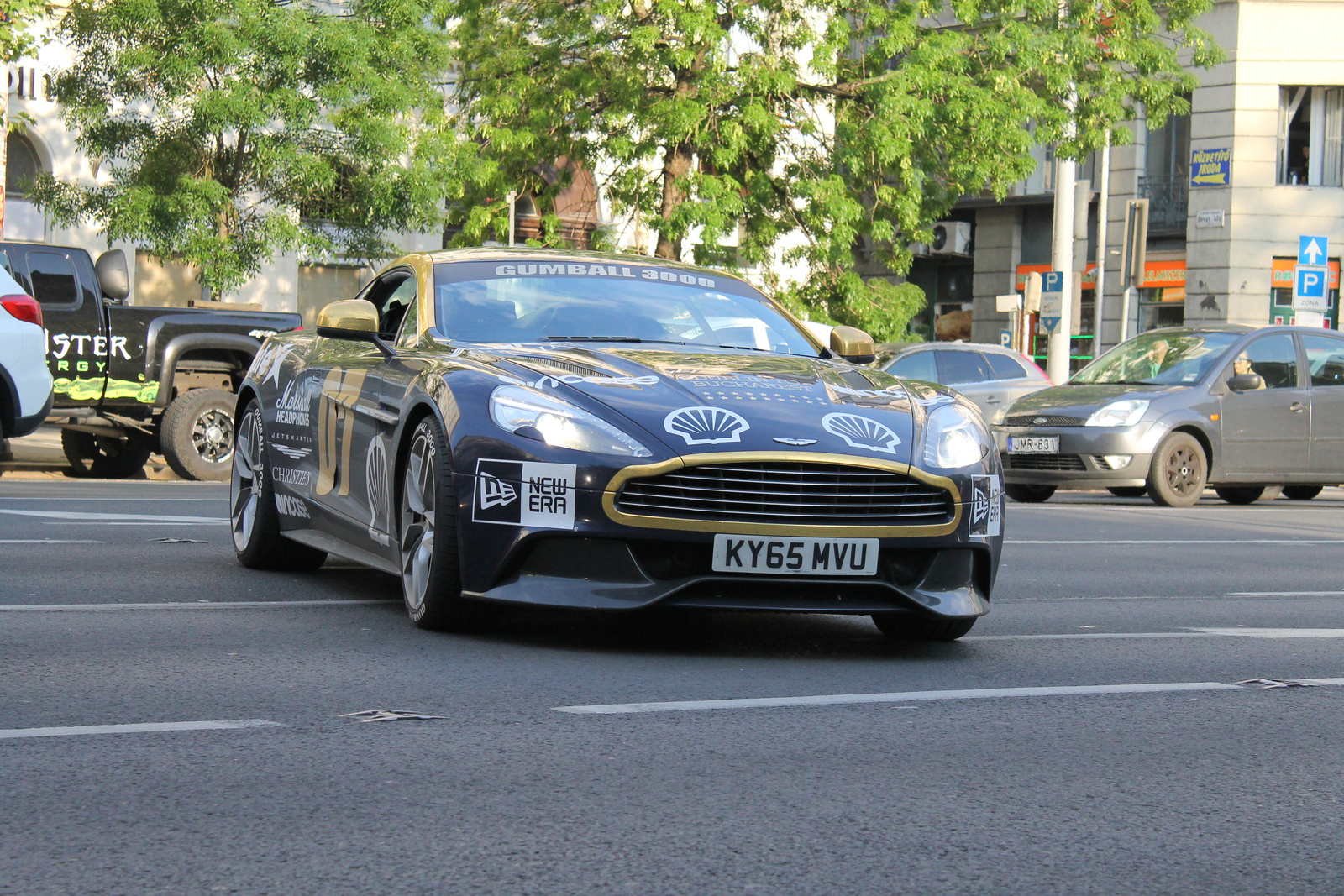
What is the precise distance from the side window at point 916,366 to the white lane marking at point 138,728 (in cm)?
1604

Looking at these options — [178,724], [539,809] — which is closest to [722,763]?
[539,809]

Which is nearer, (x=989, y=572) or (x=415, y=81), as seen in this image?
(x=989, y=572)

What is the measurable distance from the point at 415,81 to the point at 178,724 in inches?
766

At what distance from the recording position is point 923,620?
22.0 feet

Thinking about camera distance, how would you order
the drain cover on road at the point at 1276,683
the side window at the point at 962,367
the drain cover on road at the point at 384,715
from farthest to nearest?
the side window at the point at 962,367 → the drain cover on road at the point at 1276,683 → the drain cover on road at the point at 384,715

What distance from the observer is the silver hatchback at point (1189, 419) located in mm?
16391

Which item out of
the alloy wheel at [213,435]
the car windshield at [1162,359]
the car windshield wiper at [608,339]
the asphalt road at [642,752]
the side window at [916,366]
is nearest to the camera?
the asphalt road at [642,752]

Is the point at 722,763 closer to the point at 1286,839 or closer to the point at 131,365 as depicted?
the point at 1286,839

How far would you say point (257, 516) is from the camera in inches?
333

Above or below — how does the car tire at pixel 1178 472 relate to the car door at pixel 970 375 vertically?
below

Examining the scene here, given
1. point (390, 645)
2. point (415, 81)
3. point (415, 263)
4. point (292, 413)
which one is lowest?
point (390, 645)

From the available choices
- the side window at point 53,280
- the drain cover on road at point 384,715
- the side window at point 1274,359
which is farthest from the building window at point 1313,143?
the drain cover on road at point 384,715

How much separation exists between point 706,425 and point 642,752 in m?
1.68

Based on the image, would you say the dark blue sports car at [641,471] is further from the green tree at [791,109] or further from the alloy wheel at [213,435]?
the green tree at [791,109]
